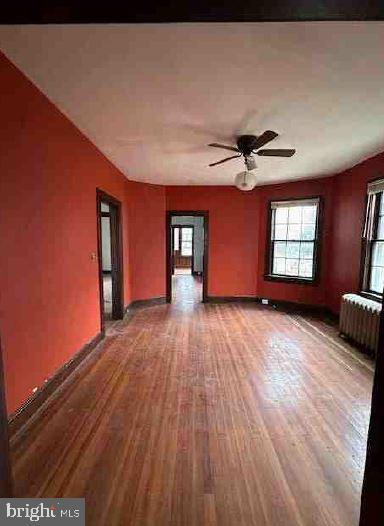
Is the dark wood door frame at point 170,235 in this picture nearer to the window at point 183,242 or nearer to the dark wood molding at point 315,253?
the dark wood molding at point 315,253

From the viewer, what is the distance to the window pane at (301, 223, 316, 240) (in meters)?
5.27

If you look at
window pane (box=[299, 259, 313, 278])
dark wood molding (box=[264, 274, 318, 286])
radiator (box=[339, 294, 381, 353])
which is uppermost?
window pane (box=[299, 259, 313, 278])

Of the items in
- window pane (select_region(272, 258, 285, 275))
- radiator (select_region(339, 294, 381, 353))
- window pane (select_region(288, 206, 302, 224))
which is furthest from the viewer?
window pane (select_region(272, 258, 285, 275))

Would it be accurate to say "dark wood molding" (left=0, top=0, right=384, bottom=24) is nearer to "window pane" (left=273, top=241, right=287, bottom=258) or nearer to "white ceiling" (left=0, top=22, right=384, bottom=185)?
"white ceiling" (left=0, top=22, right=384, bottom=185)

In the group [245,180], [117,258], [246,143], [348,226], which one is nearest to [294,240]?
[348,226]

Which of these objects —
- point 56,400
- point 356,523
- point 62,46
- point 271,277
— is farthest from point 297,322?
point 62,46

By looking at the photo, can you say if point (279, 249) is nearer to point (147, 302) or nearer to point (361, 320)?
point (361, 320)

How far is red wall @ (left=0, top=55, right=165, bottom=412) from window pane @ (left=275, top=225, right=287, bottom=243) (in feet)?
12.2

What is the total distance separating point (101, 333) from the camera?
3.75 m

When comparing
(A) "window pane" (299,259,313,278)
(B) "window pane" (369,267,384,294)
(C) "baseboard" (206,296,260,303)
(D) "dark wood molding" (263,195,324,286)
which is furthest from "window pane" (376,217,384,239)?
(C) "baseboard" (206,296,260,303)

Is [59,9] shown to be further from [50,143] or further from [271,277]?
[271,277]

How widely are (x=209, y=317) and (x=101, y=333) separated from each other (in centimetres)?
196

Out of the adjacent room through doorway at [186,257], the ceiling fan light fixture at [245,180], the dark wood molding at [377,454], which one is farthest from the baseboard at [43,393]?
the adjacent room through doorway at [186,257]

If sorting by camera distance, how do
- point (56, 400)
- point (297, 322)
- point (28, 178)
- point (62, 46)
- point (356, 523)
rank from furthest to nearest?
point (297, 322)
point (56, 400)
point (28, 178)
point (62, 46)
point (356, 523)
